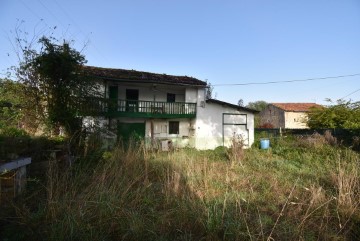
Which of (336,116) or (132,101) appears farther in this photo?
(336,116)

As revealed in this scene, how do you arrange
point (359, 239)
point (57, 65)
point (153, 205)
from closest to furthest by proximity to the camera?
point (359, 239) → point (153, 205) → point (57, 65)

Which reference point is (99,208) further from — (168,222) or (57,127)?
(57,127)

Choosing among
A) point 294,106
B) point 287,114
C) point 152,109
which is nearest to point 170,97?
point 152,109

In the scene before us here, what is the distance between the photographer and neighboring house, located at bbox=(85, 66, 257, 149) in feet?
59.0

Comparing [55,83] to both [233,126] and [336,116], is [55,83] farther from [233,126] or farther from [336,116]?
[336,116]

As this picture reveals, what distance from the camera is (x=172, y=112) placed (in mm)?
18719

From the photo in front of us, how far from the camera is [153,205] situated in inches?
175

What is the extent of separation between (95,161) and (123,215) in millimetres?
3841

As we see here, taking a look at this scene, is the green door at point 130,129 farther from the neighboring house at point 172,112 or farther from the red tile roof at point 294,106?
the red tile roof at point 294,106

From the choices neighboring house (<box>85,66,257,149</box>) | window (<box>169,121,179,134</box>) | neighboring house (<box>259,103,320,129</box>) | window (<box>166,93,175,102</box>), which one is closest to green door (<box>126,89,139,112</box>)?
neighboring house (<box>85,66,257,149</box>)

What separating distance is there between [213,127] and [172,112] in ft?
12.5

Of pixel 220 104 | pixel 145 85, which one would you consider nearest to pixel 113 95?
pixel 145 85

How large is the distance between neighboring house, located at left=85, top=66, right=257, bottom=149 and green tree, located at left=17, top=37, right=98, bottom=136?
28.0ft

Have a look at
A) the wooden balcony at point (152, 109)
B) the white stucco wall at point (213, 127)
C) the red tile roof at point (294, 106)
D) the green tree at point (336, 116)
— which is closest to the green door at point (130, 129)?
the wooden balcony at point (152, 109)
